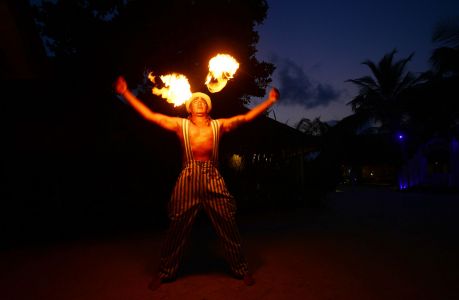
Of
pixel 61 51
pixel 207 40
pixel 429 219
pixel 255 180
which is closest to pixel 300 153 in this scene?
pixel 255 180

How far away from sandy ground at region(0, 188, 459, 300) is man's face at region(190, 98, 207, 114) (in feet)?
6.31

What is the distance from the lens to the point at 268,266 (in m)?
4.44

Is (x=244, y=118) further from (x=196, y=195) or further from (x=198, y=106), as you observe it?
(x=196, y=195)

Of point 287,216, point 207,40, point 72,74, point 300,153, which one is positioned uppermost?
point 207,40

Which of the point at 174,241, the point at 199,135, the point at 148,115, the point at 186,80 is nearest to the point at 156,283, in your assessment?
the point at 174,241

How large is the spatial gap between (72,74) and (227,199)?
20.1ft

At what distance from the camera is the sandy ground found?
356 centimetres

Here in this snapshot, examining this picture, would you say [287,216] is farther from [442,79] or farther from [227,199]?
[442,79]

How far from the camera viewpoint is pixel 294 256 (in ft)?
16.3

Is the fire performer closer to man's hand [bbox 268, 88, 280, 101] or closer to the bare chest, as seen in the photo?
the bare chest

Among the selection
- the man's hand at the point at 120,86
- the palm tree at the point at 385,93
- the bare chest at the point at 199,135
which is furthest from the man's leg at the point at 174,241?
the palm tree at the point at 385,93

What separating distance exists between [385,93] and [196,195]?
2324 centimetres

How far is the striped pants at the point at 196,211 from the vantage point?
3723 mm

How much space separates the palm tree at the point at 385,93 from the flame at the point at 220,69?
21447 millimetres
